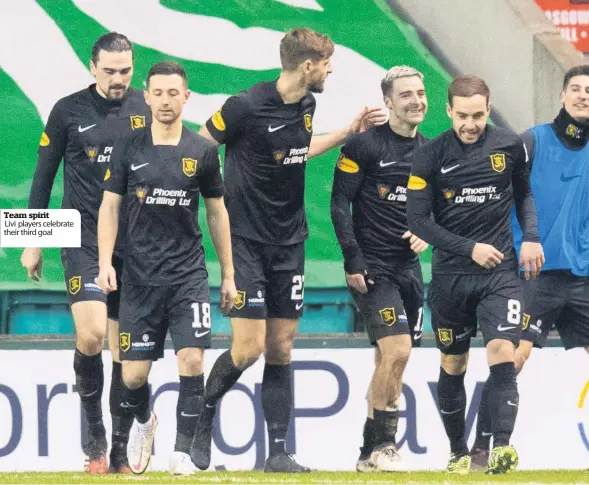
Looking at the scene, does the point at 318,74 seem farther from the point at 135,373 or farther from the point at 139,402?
the point at 139,402

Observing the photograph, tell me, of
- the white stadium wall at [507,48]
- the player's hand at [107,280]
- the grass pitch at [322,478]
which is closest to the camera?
the grass pitch at [322,478]

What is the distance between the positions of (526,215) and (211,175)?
5.14 ft

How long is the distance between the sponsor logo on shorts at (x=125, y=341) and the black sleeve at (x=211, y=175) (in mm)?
766

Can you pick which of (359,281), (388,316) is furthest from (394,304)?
(359,281)

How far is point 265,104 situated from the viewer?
9258 millimetres

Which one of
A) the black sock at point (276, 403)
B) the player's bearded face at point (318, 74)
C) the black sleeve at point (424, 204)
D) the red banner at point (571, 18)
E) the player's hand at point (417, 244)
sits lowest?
the black sock at point (276, 403)

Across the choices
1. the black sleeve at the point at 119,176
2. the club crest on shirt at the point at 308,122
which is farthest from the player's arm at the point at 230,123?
the black sleeve at the point at 119,176

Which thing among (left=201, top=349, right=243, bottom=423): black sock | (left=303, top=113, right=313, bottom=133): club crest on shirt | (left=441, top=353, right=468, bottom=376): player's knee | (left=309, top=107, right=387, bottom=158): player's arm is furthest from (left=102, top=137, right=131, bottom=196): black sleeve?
(left=441, top=353, right=468, bottom=376): player's knee

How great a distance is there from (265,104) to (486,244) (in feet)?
4.48

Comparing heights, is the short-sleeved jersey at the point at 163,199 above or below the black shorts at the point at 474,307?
above

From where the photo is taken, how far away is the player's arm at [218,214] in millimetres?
8703

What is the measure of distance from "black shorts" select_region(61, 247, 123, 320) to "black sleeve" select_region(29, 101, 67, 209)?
1.09 ft

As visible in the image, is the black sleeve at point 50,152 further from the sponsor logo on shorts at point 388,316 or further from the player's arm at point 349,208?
the sponsor logo on shorts at point 388,316

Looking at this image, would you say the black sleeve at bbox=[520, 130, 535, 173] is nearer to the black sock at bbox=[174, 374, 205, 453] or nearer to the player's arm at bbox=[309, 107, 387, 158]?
the player's arm at bbox=[309, 107, 387, 158]
